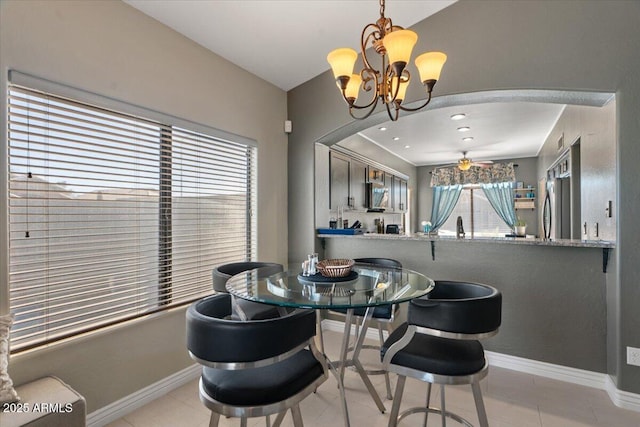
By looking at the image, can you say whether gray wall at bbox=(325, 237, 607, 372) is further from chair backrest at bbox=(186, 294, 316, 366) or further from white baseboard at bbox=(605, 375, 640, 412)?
chair backrest at bbox=(186, 294, 316, 366)

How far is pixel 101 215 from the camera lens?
6.75 ft

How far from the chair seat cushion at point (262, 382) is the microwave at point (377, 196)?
13.0 feet

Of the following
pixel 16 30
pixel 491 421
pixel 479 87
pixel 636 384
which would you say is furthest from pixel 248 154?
pixel 636 384

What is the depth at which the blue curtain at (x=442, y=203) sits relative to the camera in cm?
818

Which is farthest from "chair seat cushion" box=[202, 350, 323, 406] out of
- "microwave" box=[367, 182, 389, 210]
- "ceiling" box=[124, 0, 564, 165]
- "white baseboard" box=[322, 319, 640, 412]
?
"microwave" box=[367, 182, 389, 210]

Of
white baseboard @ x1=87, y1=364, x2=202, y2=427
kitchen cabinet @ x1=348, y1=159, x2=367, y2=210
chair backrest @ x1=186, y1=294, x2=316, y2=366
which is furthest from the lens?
kitchen cabinet @ x1=348, y1=159, x2=367, y2=210

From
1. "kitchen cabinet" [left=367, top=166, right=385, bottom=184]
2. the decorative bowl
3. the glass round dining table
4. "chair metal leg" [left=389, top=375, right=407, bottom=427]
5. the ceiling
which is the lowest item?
"chair metal leg" [left=389, top=375, right=407, bottom=427]

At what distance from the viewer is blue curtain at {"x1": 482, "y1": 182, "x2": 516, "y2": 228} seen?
24.4ft

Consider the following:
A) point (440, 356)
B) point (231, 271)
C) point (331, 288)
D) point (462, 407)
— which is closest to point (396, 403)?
point (440, 356)

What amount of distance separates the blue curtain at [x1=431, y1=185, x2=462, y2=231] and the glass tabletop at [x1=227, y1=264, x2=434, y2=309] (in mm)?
6528

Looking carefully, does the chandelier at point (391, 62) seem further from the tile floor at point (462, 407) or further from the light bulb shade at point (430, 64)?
the tile floor at point (462, 407)

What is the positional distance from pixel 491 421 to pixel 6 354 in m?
2.73

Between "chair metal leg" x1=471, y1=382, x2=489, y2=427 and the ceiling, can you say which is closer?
"chair metal leg" x1=471, y1=382, x2=489, y2=427

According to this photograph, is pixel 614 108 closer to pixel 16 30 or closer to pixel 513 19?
pixel 513 19
